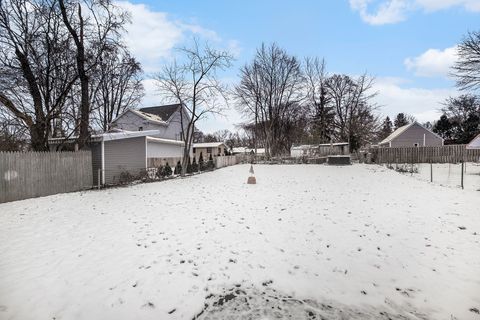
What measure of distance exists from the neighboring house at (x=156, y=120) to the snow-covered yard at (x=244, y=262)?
22.6 m

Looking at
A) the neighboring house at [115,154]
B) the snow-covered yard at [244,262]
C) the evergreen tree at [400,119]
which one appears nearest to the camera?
the snow-covered yard at [244,262]

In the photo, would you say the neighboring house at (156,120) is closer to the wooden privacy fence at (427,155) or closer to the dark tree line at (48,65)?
the dark tree line at (48,65)

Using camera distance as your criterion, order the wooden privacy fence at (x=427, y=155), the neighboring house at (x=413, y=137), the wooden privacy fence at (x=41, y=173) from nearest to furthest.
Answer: the wooden privacy fence at (x=41, y=173) → the wooden privacy fence at (x=427, y=155) → the neighboring house at (x=413, y=137)

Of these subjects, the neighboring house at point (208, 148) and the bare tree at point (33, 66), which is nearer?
the bare tree at point (33, 66)

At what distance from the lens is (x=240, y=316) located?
9.34ft

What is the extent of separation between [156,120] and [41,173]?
21465 mm

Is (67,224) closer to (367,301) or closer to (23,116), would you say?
(367,301)

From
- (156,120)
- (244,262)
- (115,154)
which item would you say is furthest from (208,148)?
(244,262)

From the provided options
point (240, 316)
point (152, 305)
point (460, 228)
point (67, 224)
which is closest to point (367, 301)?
point (240, 316)

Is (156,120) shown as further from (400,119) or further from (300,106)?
(400,119)

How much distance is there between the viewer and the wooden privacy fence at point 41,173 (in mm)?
9828

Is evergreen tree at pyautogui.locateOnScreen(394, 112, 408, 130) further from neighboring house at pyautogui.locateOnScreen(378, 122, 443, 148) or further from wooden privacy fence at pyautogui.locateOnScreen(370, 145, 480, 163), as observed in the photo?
wooden privacy fence at pyautogui.locateOnScreen(370, 145, 480, 163)

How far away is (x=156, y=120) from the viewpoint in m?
31.8

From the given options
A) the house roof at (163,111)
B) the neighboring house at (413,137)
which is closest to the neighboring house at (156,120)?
the house roof at (163,111)
